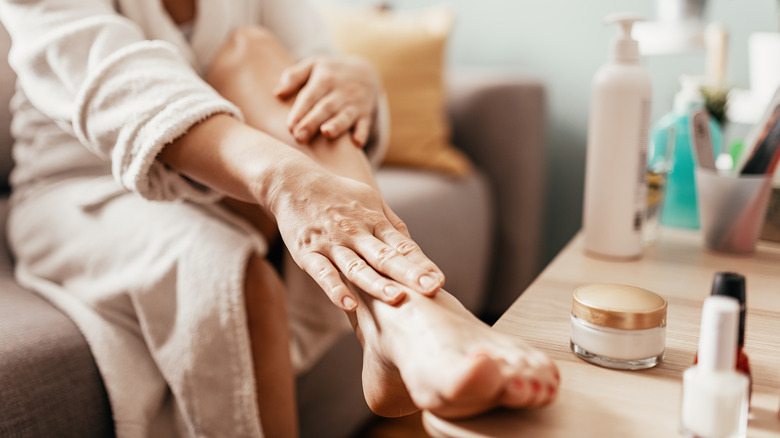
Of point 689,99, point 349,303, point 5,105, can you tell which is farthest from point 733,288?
point 5,105

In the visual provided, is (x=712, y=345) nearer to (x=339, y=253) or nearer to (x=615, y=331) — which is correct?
(x=615, y=331)

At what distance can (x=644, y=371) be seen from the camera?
0.42 metres

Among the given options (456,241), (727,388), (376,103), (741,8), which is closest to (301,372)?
(376,103)

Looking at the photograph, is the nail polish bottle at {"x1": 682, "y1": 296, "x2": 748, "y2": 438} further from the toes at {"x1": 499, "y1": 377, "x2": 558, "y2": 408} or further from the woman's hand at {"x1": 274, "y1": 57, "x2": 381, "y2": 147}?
the woman's hand at {"x1": 274, "y1": 57, "x2": 381, "y2": 147}

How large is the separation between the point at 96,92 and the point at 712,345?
561 millimetres

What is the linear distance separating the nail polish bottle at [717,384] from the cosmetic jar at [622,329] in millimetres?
74

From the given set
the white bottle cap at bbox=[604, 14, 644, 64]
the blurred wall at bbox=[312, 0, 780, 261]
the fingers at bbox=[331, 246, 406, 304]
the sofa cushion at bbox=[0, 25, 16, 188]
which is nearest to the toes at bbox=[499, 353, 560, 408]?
the fingers at bbox=[331, 246, 406, 304]

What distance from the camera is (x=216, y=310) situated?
2.12 feet

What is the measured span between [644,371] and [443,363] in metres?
0.15

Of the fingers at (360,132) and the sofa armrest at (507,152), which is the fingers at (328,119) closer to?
the fingers at (360,132)

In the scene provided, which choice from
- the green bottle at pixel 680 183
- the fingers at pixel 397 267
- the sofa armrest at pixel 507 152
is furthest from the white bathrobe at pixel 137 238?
the sofa armrest at pixel 507 152

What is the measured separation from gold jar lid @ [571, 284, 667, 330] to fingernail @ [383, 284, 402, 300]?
0.39 feet

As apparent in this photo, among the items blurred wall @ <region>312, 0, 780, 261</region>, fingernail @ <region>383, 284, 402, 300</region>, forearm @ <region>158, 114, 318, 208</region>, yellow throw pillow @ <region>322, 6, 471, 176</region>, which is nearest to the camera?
fingernail @ <region>383, 284, 402, 300</region>

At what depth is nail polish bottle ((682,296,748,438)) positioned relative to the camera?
32cm
